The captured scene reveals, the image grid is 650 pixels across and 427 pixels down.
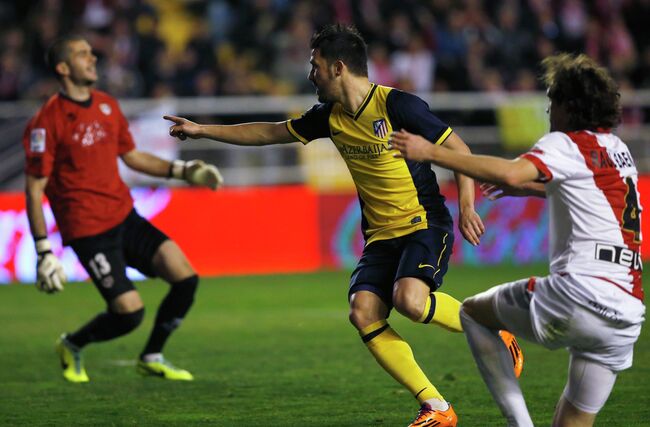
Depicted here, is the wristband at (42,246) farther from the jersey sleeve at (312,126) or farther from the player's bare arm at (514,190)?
the player's bare arm at (514,190)

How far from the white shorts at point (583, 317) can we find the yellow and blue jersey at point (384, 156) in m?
1.61

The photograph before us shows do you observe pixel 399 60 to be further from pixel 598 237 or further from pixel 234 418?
pixel 598 237

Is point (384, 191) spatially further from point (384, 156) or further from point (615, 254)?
point (615, 254)

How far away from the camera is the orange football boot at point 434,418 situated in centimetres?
596

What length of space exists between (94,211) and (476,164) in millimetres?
4117

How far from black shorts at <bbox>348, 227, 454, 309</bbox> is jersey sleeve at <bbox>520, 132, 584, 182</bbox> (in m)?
1.62

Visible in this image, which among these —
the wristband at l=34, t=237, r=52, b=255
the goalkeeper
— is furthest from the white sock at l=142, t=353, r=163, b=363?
the wristband at l=34, t=237, r=52, b=255

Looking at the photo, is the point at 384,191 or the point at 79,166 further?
the point at 79,166

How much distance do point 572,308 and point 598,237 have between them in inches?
12.3

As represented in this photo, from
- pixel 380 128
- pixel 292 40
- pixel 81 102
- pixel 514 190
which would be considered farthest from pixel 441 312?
pixel 292 40

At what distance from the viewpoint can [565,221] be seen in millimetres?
4953

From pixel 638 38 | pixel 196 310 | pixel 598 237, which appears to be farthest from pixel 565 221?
pixel 638 38

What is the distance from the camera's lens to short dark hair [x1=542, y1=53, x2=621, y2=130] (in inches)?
194

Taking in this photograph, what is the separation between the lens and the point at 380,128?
6.46 meters
